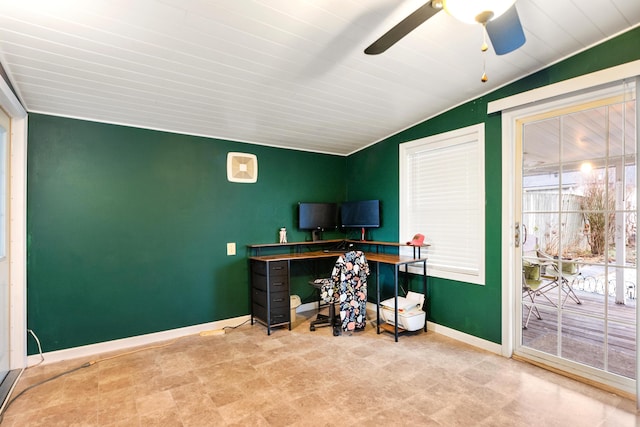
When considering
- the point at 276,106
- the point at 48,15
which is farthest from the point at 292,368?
the point at 48,15

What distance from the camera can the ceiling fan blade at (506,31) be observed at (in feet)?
4.91

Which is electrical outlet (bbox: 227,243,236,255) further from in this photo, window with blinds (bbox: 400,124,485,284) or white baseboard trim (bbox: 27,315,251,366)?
window with blinds (bbox: 400,124,485,284)

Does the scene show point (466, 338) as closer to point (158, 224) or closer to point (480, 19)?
point (480, 19)

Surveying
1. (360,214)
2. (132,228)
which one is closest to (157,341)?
(132,228)

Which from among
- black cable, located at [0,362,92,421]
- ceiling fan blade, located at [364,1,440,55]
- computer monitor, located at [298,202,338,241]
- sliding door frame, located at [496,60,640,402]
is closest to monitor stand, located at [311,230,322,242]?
computer monitor, located at [298,202,338,241]

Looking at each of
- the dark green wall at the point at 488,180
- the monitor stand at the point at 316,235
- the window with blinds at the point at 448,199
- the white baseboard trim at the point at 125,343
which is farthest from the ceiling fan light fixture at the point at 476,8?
the white baseboard trim at the point at 125,343

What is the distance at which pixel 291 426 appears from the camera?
196 cm

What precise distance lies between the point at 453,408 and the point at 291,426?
1085 mm

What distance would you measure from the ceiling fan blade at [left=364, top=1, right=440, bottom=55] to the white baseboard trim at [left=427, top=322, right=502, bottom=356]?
283 cm

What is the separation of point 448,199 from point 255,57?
8.13 feet

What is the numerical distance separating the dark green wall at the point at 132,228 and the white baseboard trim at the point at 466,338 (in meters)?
2.25

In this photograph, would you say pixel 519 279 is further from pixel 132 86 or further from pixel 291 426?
pixel 132 86

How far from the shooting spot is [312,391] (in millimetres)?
2348

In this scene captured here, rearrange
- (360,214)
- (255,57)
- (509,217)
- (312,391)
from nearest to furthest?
(255,57), (312,391), (509,217), (360,214)
